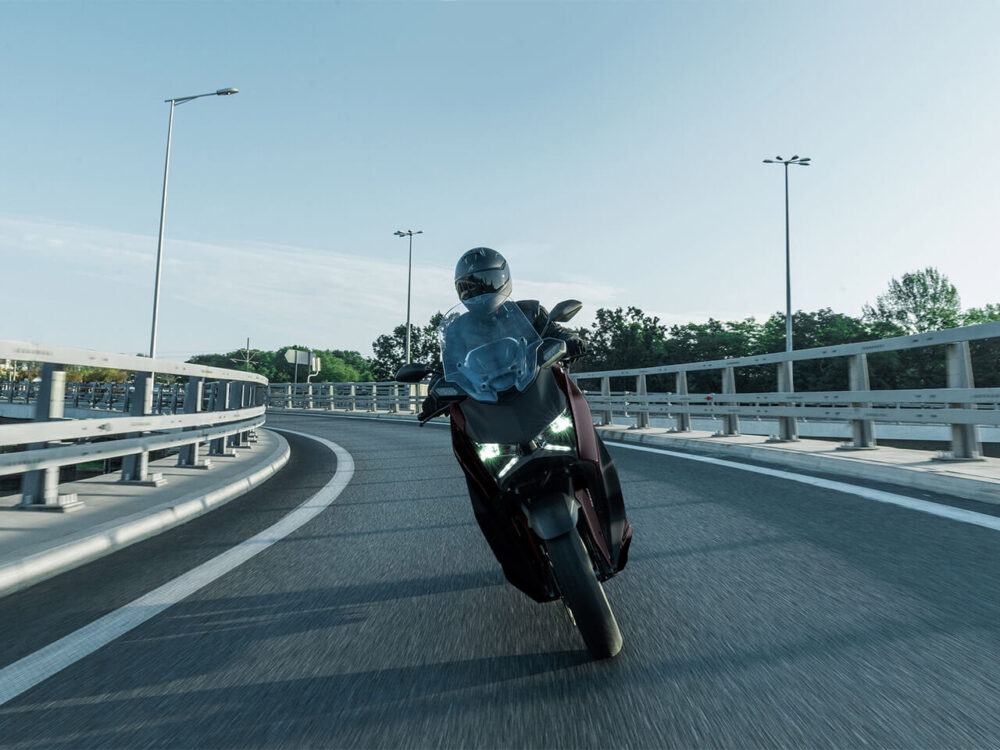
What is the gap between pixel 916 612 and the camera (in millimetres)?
3049

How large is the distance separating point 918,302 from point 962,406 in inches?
2937

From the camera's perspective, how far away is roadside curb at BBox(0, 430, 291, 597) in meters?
3.64

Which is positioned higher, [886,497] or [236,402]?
[236,402]

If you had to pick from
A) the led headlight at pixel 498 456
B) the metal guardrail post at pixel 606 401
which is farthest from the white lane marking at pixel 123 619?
the metal guardrail post at pixel 606 401

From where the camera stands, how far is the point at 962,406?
22.9 ft

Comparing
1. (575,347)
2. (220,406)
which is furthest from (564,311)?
(220,406)

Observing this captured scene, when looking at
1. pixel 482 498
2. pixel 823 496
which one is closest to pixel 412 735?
pixel 482 498

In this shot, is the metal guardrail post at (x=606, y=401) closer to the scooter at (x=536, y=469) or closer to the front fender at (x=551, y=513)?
the scooter at (x=536, y=469)

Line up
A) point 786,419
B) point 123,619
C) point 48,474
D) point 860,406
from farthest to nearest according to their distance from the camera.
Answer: point 786,419 < point 860,406 < point 48,474 < point 123,619

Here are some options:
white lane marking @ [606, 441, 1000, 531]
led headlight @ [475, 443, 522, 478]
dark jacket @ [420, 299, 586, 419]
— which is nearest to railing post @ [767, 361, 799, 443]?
white lane marking @ [606, 441, 1000, 531]

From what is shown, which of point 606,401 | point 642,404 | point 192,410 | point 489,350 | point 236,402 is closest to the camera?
point 489,350

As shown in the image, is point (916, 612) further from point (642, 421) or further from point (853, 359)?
point (642, 421)

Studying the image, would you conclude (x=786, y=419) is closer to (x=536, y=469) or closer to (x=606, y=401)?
(x=606, y=401)

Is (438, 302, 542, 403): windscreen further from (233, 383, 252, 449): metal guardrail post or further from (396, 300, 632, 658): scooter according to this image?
(233, 383, 252, 449): metal guardrail post
